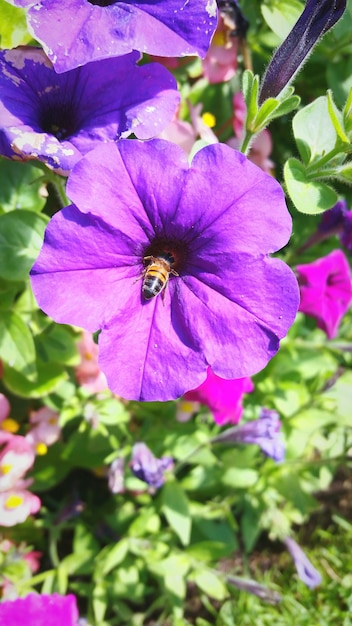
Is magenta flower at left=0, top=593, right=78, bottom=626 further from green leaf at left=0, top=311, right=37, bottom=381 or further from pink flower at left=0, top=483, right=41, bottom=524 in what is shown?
green leaf at left=0, top=311, right=37, bottom=381

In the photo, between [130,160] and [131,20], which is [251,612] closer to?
[130,160]

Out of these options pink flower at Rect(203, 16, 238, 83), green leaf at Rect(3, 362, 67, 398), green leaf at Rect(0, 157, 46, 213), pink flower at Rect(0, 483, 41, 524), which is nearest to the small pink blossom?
pink flower at Rect(0, 483, 41, 524)

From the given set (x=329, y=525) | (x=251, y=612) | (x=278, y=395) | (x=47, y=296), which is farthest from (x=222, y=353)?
(x=329, y=525)

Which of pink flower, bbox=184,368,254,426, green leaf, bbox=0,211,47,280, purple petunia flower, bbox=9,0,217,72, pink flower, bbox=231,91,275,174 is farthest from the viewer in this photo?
pink flower, bbox=231,91,275,174

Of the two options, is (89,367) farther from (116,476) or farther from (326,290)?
(326,290)

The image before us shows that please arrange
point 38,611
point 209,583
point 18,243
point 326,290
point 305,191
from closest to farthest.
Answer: point 305,191, point 18,243, point 38,611, point 326,290, point 209,583

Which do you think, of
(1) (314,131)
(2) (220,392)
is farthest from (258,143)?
(2) (220,392)

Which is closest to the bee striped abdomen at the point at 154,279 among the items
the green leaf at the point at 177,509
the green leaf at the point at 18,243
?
the green leaf at the point at 18,243
